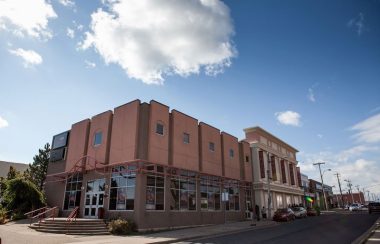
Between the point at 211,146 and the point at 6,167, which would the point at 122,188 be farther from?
the point at 6,167

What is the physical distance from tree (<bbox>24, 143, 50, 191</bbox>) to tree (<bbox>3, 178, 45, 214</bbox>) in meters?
15.6

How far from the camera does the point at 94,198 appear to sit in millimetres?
25422

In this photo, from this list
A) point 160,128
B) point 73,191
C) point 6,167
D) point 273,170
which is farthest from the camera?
point 6,167

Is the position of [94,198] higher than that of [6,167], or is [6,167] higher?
[6,167]

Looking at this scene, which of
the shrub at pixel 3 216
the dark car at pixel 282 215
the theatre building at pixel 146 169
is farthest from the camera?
the dark car at pixel 282 215

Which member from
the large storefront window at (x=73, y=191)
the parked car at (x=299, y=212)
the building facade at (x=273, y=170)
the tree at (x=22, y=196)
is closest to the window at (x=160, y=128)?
the large storefront window at (x=73, y=191)

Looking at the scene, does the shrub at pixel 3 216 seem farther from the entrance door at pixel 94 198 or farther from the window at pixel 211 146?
the window at pixel 211 146

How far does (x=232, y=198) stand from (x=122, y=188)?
1541 centimetres

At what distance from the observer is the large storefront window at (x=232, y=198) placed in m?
32.7

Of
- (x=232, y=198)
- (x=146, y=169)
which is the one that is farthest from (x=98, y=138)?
(x=232, y=198)

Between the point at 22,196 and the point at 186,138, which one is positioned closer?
the point at 186,138

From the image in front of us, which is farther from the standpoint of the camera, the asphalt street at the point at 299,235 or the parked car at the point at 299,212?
the parked car at the point at 299,212

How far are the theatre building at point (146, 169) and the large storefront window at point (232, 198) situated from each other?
11 cm

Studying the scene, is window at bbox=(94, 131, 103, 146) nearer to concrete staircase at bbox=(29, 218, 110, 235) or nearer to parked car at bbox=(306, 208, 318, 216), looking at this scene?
concrete staircase at bbox=(29, 218, 110, 235)
